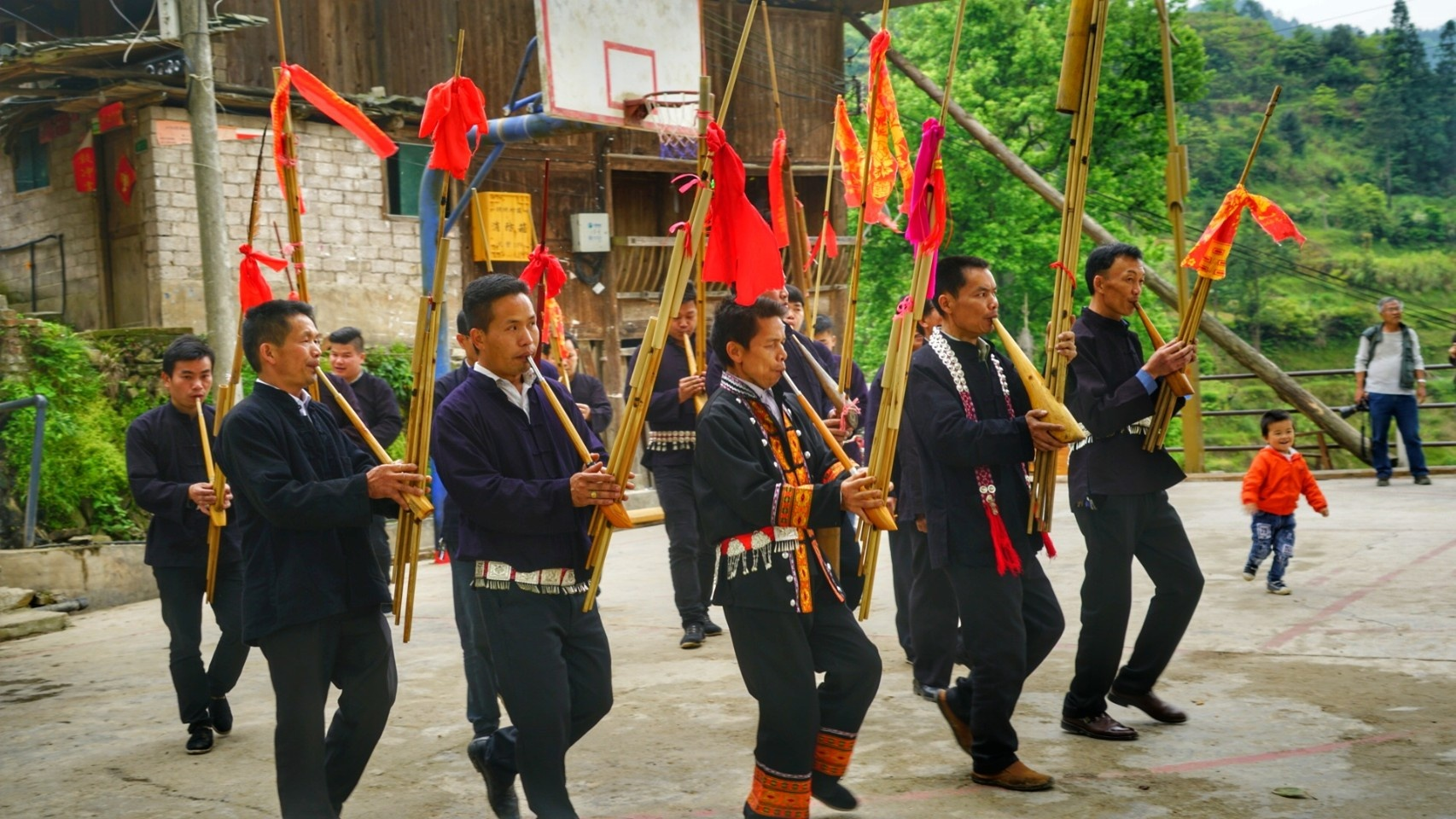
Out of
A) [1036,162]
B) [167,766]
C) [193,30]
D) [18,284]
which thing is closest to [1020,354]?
[167,766]

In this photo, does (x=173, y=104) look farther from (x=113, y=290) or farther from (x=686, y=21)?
(x=686, y=21)

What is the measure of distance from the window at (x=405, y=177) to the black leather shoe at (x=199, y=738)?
12.0 m

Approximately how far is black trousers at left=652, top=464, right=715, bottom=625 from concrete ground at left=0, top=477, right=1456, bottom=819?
0.76 feet

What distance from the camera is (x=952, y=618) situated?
5336 mm

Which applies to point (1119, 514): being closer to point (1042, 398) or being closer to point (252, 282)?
point (1042, 398)

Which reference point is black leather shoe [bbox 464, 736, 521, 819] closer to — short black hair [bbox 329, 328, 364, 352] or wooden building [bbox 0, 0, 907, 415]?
short black hair [bbox 329, 328, 364, 352]

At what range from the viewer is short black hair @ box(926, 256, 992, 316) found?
4359mm

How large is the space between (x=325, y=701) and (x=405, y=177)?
1368 centimetres

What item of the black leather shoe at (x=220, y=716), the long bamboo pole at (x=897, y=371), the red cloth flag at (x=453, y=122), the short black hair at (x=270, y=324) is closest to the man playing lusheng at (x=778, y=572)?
the long bamboo pole at (x=897, y=371)

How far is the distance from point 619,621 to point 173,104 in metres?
9.86

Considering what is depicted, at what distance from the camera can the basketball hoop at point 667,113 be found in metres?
14.2

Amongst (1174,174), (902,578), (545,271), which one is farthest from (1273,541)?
(545,271)

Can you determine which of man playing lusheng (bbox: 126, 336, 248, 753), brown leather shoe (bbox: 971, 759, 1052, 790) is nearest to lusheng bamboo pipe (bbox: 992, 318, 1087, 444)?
brown leather shoe (bbox: 971, 759, 1052, 790)

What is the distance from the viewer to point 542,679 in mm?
3730
